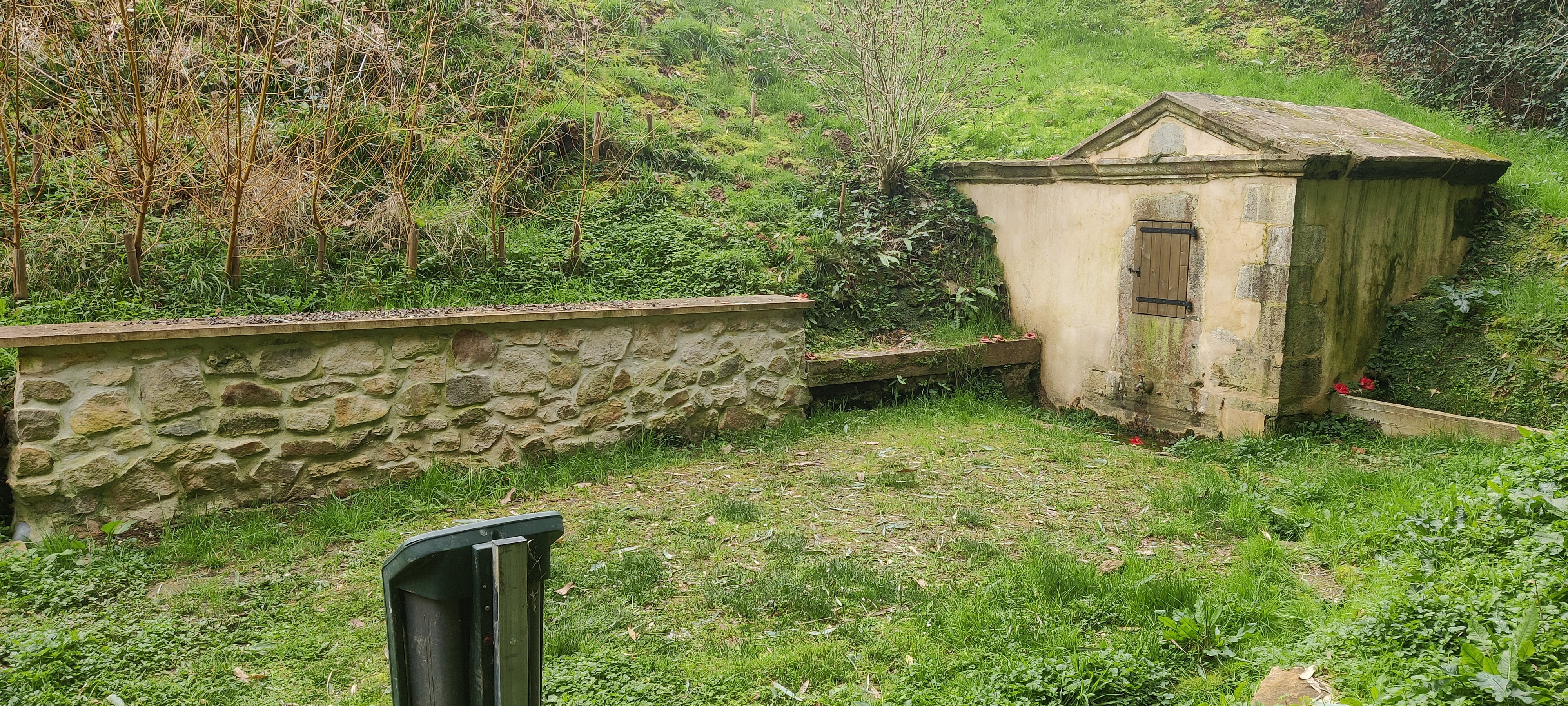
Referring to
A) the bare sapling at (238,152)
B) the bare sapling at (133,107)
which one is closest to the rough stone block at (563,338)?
the bare sapling at (238,152)

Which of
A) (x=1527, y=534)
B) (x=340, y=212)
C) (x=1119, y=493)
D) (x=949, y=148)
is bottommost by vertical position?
(x=1119, y=493)

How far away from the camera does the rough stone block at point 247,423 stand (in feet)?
15.1

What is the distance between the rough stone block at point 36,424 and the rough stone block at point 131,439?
0.22m

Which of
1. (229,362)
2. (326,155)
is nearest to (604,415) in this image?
(229,362)

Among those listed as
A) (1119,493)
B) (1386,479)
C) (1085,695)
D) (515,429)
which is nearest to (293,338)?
(515,429)

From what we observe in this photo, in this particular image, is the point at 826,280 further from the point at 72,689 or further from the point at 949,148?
the point at 72,689

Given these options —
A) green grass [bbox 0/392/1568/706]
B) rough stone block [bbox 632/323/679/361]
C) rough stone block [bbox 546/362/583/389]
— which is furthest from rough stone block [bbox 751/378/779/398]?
rough stone block [bbox 546/362/583/389]

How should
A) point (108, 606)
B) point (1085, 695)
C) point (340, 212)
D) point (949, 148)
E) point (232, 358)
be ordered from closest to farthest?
point (1085, 695) → point (108, 606) → point (232, 358) → point (340, 212) → point (949, 148)

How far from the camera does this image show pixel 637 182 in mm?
8148

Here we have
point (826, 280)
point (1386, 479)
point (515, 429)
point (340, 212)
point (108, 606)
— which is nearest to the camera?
point (108, 606)

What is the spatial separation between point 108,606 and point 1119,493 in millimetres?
5012

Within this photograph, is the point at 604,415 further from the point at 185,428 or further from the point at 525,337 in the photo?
the point at 185,428

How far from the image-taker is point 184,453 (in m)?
4.50

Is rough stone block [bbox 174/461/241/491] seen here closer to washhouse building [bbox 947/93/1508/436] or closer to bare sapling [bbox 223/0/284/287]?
bare sapling [bbox 223/0/284/287]
